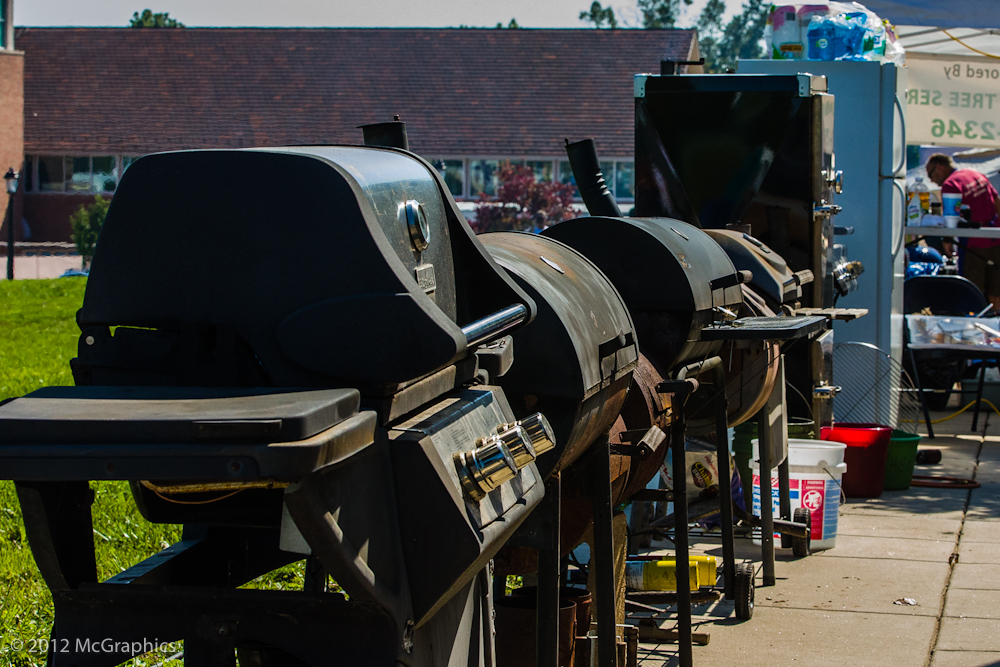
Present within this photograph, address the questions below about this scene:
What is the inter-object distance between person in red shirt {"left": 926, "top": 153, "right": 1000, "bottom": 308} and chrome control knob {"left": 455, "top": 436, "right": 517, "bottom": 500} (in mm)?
10618

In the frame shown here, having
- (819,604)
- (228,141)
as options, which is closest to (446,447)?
(819,604)

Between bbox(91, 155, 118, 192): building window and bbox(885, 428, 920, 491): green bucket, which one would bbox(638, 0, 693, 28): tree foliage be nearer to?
bbox(91, 155, 118, 192): building window

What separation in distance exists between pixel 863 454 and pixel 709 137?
244cm

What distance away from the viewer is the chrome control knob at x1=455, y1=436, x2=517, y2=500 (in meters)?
2.12

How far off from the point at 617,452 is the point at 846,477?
4.77 m

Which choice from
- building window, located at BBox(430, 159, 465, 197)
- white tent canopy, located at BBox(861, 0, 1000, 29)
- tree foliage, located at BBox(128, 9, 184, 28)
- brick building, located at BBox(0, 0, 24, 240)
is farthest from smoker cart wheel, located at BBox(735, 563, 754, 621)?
tree foliage, located at BBox(128, 9, 184, 28)

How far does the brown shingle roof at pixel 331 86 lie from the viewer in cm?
3834

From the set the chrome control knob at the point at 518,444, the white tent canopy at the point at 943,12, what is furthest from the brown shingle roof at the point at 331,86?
the chrome control knob at the point at 518,444

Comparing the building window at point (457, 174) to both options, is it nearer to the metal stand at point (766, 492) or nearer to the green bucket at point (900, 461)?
the green bucket at point (900, 461)

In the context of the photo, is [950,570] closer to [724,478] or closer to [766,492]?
[766,492]

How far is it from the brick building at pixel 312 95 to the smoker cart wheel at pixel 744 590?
102 feet

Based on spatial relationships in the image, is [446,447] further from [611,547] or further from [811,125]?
[811,125]

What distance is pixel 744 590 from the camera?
517 cm

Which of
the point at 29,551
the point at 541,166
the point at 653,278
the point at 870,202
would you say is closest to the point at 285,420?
the point at 653,278
